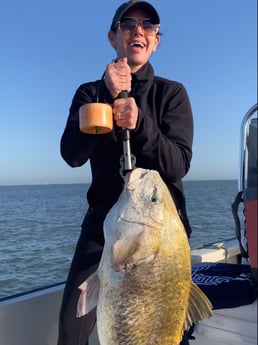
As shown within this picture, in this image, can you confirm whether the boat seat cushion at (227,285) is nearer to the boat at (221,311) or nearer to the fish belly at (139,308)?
the boat at (221,311)

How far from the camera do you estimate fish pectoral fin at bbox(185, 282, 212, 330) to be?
1.85m

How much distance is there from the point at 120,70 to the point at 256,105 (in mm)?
807

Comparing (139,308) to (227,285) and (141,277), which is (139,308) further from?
(227,285)

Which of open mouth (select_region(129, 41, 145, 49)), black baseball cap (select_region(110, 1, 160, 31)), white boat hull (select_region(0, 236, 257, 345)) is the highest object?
black baseball cap (select_region(110, 1, 160, 31))

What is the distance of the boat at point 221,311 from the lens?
6.36ft

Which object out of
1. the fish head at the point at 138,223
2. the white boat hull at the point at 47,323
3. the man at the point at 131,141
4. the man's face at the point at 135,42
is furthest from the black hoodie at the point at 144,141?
the white boat hull at the point at 47,323

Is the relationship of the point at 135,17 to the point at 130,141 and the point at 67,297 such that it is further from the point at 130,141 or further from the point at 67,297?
the point at 67,297

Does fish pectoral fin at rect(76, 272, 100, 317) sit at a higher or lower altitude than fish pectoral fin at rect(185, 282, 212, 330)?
higher

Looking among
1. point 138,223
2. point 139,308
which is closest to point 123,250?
point 138,223

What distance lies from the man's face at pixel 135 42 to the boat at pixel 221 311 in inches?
27.4

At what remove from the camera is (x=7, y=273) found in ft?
23.1

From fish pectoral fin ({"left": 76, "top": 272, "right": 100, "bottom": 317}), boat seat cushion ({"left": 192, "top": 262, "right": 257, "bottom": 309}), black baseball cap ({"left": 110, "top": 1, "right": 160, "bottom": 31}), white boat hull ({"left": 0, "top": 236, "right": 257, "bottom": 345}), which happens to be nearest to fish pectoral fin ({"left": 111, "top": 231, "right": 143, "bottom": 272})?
fish pectoral fin ({"left": 76, "top": 272, "right": 100, "bottom": 317})

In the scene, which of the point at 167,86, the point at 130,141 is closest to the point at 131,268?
the point at 130,141

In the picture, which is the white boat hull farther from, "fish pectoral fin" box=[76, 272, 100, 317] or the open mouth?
the open mouth
